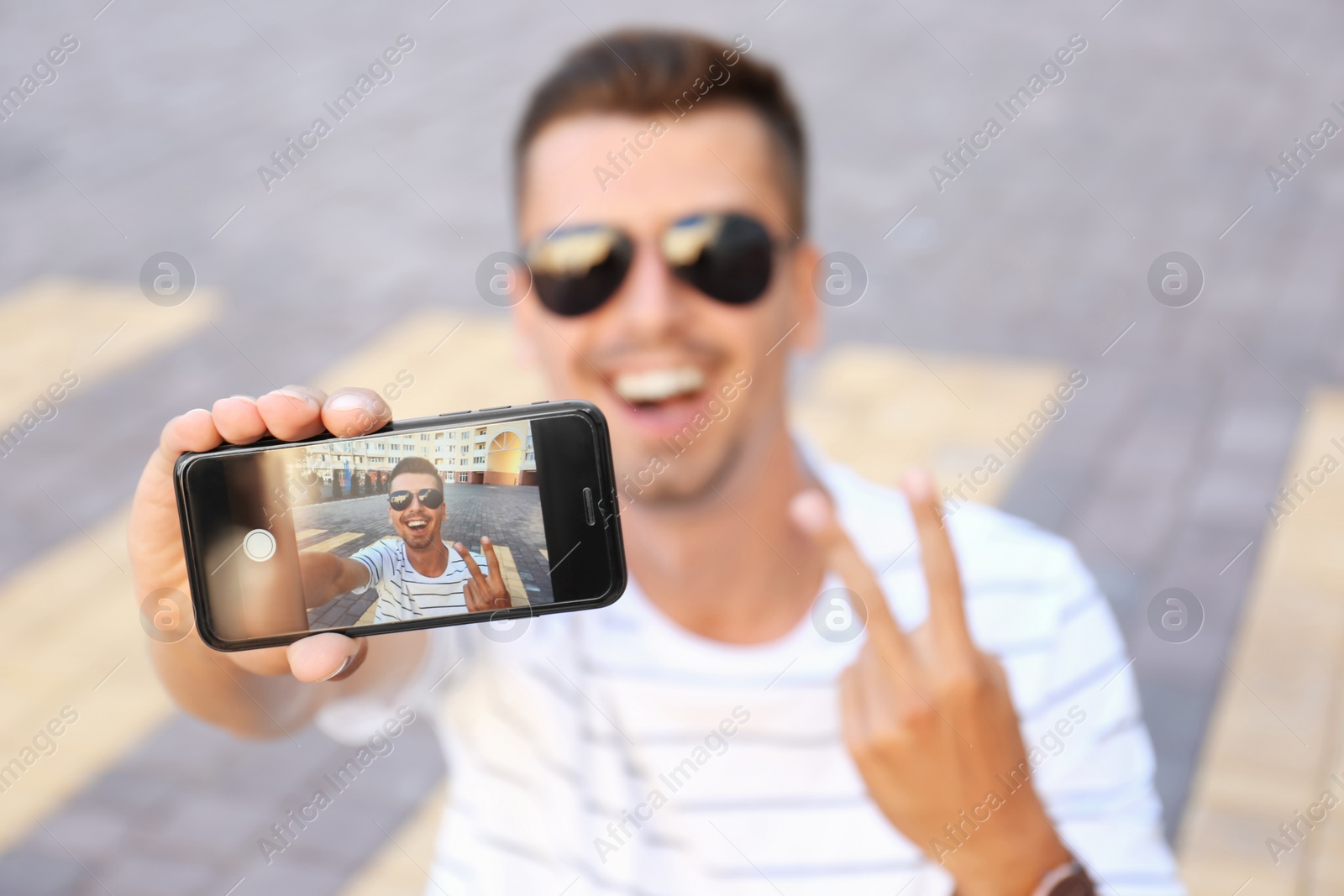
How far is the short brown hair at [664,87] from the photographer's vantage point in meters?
2.52

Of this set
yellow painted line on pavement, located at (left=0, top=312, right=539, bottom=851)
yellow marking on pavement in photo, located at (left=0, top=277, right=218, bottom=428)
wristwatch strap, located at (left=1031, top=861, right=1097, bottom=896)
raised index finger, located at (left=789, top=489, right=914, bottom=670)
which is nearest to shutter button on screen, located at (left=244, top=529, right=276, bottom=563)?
raised index finger, located at (left=789, top=489, right=914, bottom=670)

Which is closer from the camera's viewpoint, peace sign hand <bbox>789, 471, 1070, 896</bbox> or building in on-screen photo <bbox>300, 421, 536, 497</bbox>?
building in on-screen photo <bbox>300, 421, 536, 497</bbox>

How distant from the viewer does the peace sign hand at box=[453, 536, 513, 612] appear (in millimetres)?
1666

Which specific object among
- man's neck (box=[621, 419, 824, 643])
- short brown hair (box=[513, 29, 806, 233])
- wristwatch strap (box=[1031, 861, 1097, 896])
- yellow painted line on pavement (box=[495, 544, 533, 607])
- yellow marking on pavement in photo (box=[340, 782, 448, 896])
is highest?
short brown hair (box=[513, 29, 806, 233])

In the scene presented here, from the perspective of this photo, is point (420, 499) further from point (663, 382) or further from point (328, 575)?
point (663, 382)

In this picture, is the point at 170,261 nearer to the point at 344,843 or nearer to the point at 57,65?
the point at 57,65

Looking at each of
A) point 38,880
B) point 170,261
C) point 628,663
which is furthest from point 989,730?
point 170,261

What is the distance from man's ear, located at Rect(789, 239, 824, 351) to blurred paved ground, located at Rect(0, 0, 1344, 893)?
6.03ft

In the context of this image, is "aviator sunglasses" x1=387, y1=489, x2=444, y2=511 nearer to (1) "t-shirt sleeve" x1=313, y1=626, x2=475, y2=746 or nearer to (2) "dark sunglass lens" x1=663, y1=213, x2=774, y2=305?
(1) "t-shirt sleeve" x1=313, y1=626, x2=475, y2=746

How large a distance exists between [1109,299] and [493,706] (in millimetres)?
4200

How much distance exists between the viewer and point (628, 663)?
7.37ft

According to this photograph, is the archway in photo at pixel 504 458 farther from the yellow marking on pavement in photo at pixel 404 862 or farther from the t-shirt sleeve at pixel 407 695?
the yellow marking on pavement in photo at pixel 404 862

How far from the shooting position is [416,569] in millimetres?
1676

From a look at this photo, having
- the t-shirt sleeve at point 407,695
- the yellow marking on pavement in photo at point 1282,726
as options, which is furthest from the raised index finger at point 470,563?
the yellow marking on pavement in photo at point 1282,726
